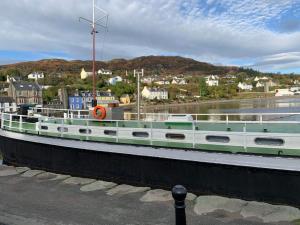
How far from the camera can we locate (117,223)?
720cm

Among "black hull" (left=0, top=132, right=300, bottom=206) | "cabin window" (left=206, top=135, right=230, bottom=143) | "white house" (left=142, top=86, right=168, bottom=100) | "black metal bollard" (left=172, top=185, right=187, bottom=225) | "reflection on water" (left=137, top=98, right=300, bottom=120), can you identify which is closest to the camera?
"black metal bollard" (left=172, top=185, right=187, bottom=225)

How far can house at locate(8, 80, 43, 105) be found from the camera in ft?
358

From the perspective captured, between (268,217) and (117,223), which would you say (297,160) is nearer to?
(268,217)

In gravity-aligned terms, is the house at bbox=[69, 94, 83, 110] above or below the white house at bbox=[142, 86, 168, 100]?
below

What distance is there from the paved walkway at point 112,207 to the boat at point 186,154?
0.35m

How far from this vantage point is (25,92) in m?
113

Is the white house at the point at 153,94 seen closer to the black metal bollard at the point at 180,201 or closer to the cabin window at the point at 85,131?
the cabin window at the point at 85,131

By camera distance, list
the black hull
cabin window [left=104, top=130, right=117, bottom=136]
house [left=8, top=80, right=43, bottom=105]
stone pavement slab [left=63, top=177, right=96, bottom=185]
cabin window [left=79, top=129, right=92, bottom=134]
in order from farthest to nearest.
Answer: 1. house [left=8, top=80, right=43, bottom=105]
2. cabin window [left=79, top=129, right=92, bottom=134]
3. cabin window [left=104, top=130, right=117, bottom=136]
4. stone pavement slab [left=63, top=177, right=96, bottom=185]
5. the black hull

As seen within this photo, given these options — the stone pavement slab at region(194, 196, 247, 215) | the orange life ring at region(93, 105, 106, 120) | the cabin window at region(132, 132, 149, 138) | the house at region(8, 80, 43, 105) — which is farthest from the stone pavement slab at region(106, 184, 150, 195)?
the house at region(8, 80, 43, 105)

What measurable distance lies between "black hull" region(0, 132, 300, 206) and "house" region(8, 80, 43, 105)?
9942cm

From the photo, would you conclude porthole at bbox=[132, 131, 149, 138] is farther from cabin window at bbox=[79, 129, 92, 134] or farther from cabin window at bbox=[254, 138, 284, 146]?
cabin window at bbox=[254, 138, 284, 146]

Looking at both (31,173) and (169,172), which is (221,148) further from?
(31,173)

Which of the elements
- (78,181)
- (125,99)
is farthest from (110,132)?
(125,99)

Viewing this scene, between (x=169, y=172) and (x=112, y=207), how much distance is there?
202 cm
